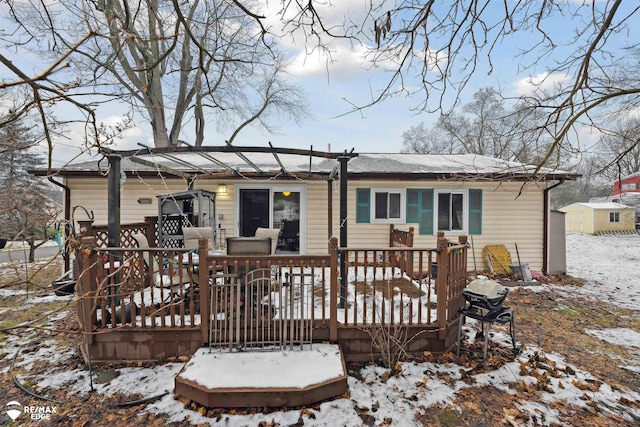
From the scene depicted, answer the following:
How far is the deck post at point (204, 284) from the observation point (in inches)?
133

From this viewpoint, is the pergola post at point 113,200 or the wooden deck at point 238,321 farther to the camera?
the pergola post at point 113,200

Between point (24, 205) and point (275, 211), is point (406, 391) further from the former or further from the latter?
point (275, 211)

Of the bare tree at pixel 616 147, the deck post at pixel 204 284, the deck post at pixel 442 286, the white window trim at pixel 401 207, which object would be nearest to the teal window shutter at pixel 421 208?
the white window trim at pixel 401 207

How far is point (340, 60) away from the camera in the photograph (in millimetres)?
3240

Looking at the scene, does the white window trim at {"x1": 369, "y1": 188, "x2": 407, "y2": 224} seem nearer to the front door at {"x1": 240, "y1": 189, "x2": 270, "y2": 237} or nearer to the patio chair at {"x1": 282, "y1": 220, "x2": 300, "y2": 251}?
the patio chair at {"x1": 282, "y1": 220, "x2": 300, "y2": 251}

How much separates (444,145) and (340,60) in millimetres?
25997

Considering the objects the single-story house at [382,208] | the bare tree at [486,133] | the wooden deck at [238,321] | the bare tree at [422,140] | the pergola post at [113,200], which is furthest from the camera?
the bare tree at [422,140]

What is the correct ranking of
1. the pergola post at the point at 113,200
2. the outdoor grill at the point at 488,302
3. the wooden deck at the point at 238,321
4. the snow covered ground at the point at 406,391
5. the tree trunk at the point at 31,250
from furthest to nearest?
the pergola post at the point at 113,200
the outdoor grill at the point at 488,302
the wooden deck at the point at 238,321
the snow covered ground at the point at 406,391
the tree trunk at the point at 31,250

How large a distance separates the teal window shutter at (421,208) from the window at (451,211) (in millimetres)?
209

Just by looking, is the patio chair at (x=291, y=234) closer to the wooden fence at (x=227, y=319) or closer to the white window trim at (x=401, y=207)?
the white window trim at (x=401, y=207)

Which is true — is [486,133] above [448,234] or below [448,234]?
above

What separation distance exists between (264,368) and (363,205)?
5.46 meters

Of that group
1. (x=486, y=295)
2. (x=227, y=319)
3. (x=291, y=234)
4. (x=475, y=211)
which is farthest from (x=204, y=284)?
(x=475, y=211)

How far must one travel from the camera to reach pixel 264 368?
2971 millimetres
